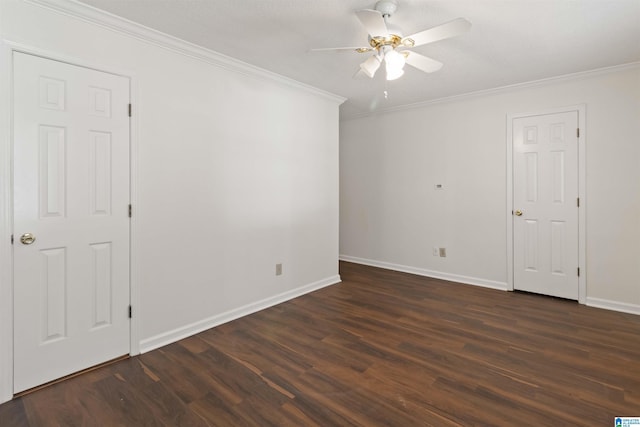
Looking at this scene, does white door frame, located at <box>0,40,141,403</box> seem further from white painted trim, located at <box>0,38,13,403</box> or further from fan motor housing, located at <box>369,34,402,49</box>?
fan motor housing, located at <box>369,34,402,49</box>

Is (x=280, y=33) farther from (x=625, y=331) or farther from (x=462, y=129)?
(x=625, y=331)

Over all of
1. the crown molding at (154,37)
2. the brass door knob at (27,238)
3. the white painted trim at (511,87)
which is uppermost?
the white painted trim at (511,87)

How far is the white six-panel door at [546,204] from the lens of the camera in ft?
12.2

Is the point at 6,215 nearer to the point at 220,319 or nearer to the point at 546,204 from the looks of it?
the point at 220,319

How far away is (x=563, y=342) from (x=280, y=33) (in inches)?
134

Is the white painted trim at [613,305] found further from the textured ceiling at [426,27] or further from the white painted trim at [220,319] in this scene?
the white painted trim at [220,319]

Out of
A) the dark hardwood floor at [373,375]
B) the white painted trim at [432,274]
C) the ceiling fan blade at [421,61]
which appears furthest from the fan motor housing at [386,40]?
the white painted trim at [432,274]

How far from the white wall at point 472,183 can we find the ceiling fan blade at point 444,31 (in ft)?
7.96

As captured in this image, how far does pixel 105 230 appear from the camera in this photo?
2424 millimetres

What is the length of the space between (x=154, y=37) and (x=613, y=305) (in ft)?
16.6

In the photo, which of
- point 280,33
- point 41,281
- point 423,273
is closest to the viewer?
point 41,281

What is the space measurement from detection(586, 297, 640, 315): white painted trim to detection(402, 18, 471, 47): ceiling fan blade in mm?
3324

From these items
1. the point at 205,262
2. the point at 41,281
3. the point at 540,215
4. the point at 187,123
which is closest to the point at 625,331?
the point at 540,215

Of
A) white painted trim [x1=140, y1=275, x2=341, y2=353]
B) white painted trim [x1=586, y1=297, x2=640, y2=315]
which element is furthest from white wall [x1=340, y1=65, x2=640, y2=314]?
white painted trim [x1=140, y1=275, x2=341, y2=353]
